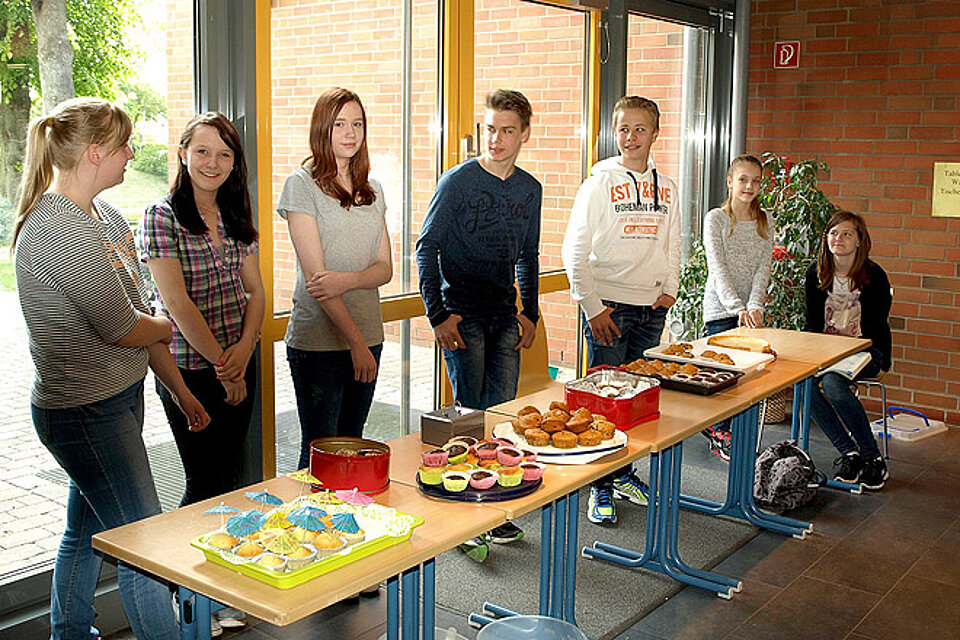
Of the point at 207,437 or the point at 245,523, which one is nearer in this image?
the point at 245,523

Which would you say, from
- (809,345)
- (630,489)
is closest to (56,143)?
(630,489)

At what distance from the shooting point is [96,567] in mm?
2660

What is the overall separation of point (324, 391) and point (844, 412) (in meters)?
2.56

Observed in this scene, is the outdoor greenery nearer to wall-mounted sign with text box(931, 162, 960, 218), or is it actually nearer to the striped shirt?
wall-mounted sign with text box(931, 162, 960, 218)

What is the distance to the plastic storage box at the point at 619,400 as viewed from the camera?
9.20ft

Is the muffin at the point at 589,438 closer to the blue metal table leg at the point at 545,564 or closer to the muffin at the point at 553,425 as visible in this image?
the muffin at the point at 553,425

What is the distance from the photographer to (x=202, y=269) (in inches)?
116

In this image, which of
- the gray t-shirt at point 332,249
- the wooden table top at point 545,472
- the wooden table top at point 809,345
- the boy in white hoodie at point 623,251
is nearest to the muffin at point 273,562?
the wooden table top at point 545,472

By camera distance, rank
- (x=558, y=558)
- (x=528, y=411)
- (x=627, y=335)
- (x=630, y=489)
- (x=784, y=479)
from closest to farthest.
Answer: (x=528, y=411) < (x=558, y=558) < (x=627, y=335) < (x=784, y=479) < (x=630, y=489)

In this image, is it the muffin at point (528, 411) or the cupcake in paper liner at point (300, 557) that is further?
the muffin at point (528, 411)

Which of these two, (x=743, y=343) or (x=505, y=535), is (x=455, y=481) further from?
(x=743, y=343)

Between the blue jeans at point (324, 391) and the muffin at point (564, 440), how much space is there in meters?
0.96

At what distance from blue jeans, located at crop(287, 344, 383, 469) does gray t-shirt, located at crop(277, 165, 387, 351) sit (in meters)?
0.04

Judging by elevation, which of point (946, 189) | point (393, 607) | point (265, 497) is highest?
point (946, 189)
